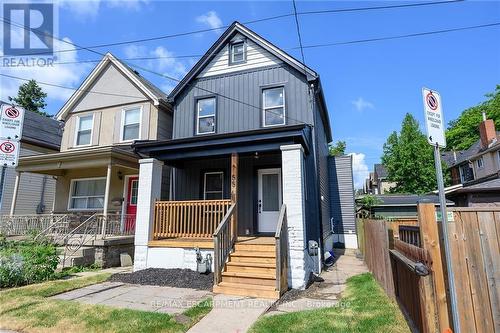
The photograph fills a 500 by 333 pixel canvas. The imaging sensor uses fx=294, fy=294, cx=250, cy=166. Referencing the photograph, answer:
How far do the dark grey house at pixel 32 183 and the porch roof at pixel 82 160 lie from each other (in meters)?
3.79

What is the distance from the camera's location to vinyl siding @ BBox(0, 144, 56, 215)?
49.9 ft

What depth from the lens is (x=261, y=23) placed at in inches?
368

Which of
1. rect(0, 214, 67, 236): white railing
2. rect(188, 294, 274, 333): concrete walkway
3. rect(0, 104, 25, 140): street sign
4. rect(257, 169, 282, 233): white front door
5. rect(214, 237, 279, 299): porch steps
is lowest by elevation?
rect(188, 294, 274, 333): concrete walkway

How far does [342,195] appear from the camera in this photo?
15.7 m

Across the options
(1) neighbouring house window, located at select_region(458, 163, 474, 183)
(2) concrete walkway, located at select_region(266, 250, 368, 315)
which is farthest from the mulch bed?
(1) neighbouring house window, located at select_region(458, 163, 474, 183)

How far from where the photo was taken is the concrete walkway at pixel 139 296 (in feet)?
18.1

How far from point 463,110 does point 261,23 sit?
164ft

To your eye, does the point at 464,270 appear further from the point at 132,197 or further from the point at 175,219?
the point at 132,197

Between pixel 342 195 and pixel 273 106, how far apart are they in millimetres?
7457

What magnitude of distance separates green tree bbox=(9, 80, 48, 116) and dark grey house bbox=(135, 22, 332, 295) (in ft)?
127

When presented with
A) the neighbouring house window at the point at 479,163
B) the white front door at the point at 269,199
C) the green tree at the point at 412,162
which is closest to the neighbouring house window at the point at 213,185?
the white front door at the point at 269,199

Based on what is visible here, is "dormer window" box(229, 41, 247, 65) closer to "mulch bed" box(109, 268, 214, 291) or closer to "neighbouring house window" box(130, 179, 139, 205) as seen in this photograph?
"neighbouring house window" box(130, 179, 139, 205)

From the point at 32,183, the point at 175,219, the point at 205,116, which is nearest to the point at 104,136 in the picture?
the point at 205,116

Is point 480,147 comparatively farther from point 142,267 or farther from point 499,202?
point 142,267
